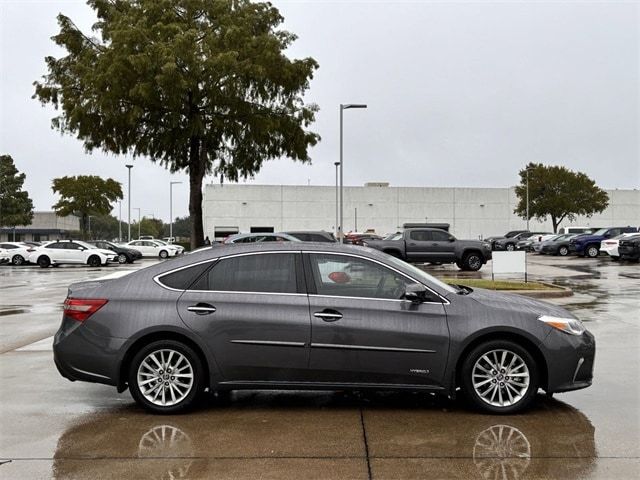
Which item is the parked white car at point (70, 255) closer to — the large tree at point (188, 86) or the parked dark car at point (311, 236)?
the large tree at point (188, 86)

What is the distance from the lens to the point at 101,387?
7.23m

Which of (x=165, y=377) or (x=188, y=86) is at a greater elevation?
(x=188, y=86)

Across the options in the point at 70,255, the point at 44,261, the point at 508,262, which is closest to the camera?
the point at 508,262

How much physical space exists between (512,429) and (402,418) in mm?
945

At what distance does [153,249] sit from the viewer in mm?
47125

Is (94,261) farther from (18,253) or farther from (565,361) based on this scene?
(565,361)

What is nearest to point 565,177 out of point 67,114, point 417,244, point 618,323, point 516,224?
point 516,224

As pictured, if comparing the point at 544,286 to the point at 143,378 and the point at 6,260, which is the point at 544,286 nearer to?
the point at 143,378

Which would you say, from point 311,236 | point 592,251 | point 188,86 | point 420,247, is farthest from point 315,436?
point 592,251

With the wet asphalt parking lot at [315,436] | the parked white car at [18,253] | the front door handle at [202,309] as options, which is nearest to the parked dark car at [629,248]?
the wet asphalt parking lot at [315,436]

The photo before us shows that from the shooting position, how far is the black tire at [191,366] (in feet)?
19.7

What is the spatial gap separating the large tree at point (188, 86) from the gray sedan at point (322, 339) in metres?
24.6

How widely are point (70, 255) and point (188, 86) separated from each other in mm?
12554

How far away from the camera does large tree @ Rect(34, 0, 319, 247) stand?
30047 mm
